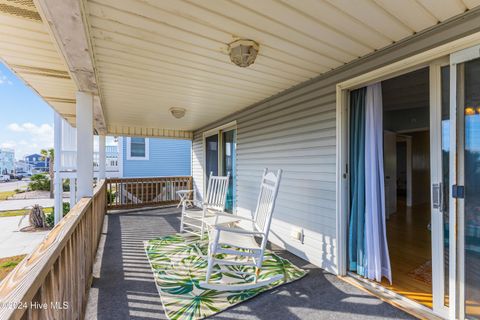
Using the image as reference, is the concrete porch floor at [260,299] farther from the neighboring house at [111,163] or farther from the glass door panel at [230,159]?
the neighboring house at [111,163]

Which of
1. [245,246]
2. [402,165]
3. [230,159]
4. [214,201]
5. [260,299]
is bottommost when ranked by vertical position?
[260,299]

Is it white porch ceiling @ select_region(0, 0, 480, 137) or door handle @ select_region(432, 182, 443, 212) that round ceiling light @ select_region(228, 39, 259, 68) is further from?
door handle @ select_region(432, 182, 443, 212)

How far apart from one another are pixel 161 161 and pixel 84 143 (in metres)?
8.01

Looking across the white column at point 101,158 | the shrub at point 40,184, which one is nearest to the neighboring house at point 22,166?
the shrub at point 40,184

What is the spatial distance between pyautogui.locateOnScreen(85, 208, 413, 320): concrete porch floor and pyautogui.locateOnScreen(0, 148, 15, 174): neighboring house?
28384 mm

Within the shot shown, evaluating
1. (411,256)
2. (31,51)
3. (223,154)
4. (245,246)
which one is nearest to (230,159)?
(223,154)

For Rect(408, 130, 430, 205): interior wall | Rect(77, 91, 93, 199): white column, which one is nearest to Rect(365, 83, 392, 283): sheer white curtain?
Rect(77, 91, 93, 199): white column

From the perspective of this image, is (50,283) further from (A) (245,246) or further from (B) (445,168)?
(B) (445,168)

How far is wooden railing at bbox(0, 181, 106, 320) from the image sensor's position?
2.43 feet

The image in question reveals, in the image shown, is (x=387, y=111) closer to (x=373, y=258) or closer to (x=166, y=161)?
(x=373, y=258)

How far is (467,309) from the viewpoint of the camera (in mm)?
1726

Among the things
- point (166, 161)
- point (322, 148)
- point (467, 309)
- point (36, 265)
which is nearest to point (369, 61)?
point (322, 148)

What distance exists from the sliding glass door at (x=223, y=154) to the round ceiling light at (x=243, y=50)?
3005 millimetres

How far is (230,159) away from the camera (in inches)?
215
